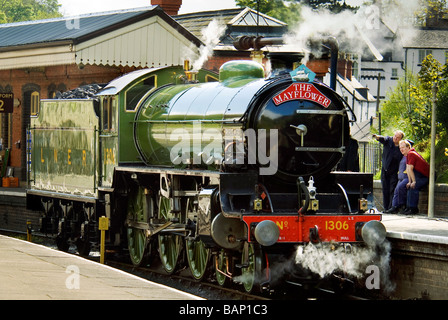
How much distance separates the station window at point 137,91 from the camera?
578 inches

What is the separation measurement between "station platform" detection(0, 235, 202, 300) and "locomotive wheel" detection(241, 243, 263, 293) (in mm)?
1691

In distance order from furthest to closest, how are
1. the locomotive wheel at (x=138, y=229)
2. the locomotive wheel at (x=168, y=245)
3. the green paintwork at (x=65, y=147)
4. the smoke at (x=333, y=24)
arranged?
the green paintwork at (x=65, y=147) < the locomotive wheel at (x=138, y=229) < the locomotive wheel at (x=168, y=245) < the smoke at (x=333, y=24)

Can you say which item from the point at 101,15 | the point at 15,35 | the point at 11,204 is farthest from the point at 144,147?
the point at 15,35

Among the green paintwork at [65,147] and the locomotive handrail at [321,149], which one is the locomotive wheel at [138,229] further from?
the locomotive handrail at [321,149]

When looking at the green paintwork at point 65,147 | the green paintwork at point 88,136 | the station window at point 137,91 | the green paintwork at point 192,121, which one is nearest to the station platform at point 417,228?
the green paintwork at point 192,121

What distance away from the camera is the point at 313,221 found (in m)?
11.2

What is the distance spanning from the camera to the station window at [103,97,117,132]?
14.7m

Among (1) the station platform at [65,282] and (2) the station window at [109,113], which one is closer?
(1) the station platform at [65,282]

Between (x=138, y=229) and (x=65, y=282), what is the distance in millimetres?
5763

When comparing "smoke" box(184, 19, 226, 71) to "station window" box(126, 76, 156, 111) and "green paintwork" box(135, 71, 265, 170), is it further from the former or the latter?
"green paintwork" box(135, 71, 265, 170)

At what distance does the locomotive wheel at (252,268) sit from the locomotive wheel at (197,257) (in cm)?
132

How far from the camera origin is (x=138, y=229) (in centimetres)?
1518

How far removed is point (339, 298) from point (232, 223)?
6.18 feet

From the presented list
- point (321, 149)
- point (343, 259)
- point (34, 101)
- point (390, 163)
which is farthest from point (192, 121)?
point (34, 101)
